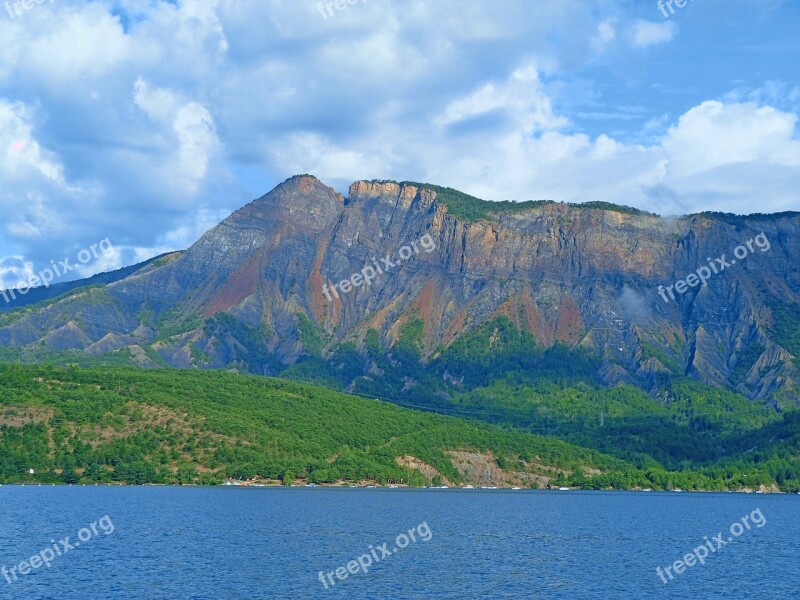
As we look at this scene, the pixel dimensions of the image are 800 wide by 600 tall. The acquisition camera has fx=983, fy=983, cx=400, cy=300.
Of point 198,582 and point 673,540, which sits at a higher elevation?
point 198,582

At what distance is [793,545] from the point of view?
17512 centimetres

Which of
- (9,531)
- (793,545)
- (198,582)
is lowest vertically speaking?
(793,545)

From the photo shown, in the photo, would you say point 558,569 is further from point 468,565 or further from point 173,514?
point 173,514

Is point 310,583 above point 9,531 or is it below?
below

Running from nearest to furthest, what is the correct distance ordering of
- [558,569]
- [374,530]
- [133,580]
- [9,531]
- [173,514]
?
[133,580] < [558,569] < [9,531] < [374,530] < [173,514]

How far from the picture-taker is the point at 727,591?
395 feet

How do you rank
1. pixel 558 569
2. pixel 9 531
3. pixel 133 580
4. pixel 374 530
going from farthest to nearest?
1. pixel 374 530
2. pixel 9 531
3. pixel 558 569
4. pixel 133 580

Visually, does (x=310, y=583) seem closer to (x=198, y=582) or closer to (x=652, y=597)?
(x=198, y=582)

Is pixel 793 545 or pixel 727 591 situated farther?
pixel 793 545

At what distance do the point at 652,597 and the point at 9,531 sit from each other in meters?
97.8

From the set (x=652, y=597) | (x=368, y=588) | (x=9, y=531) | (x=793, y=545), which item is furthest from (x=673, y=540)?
(x=9, y=531)

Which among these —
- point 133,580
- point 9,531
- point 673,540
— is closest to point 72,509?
point 9,531

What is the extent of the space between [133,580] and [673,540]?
104 meters

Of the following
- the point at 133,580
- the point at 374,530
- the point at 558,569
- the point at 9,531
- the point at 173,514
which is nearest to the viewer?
the point at 133,580
